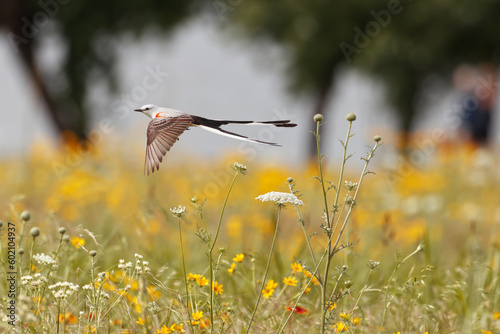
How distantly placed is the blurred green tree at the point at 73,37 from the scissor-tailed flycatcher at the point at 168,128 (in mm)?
11206

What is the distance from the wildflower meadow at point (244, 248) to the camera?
1.86 m

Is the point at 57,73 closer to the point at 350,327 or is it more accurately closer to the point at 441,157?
the point at 441,157

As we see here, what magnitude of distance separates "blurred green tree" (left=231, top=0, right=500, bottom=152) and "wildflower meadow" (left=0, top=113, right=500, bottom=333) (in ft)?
16.2

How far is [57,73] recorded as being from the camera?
12.6 metres

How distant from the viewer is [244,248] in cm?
303

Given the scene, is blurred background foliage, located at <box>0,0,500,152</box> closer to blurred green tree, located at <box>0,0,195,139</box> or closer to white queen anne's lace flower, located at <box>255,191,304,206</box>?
blurred green tree, located at <box>0,0,195,139</box>

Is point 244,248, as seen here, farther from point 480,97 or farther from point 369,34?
point 480,97

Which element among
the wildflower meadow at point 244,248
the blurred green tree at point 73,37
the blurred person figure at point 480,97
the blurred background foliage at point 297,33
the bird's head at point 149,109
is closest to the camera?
the bird's head at point 149,109

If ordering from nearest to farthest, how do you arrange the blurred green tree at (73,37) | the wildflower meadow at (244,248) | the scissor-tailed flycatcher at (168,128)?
the scissor-tailed flycatcher at (168,128)
the wildflower meadow at (244,248)
the blurred green tree at (73,37)

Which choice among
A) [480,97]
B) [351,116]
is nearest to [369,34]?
[480,97]

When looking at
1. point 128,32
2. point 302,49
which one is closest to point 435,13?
point 302,49

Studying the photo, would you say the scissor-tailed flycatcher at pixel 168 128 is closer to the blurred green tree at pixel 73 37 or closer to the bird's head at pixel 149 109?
the bird's head at pixel 149 109

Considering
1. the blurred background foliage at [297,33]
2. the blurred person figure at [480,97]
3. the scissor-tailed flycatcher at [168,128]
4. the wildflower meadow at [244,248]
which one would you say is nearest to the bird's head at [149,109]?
the scissor-tailed flycatcher at [168,128]

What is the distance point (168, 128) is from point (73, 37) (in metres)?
11.6
